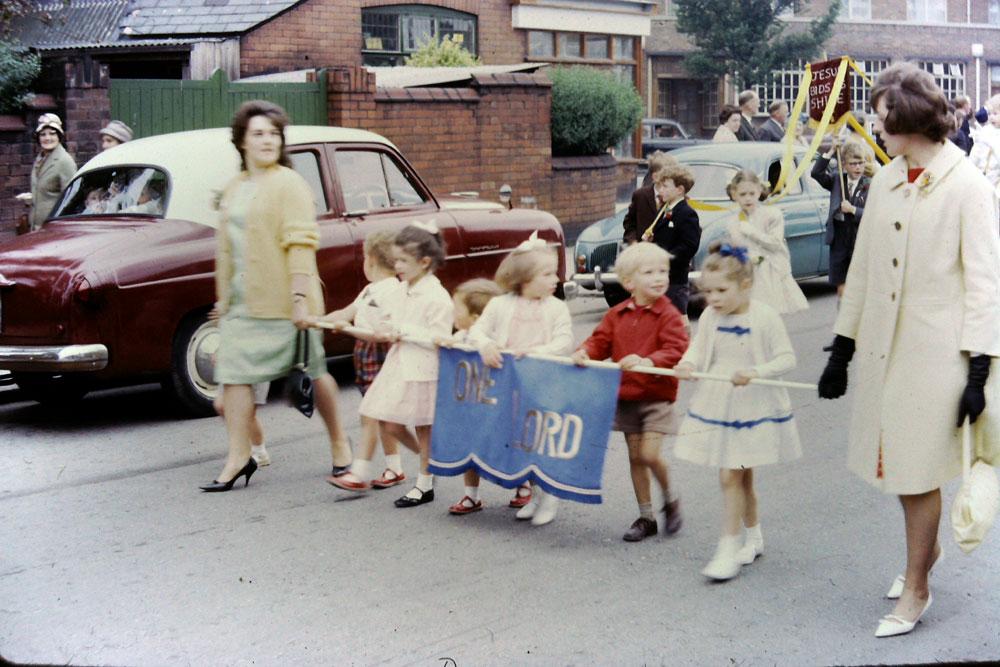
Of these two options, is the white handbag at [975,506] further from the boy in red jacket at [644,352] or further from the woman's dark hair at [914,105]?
the boy in red jacket at [644,352]

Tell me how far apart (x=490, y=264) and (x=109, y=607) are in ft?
18.7

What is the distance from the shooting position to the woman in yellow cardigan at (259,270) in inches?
264

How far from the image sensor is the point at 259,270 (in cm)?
674

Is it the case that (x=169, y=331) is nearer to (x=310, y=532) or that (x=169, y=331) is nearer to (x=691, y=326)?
(x=310, y=532)

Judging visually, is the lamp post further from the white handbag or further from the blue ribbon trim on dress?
the white handbag

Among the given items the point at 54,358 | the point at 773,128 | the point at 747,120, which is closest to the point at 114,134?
the point at 54,358

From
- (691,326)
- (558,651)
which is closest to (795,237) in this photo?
(691,326)

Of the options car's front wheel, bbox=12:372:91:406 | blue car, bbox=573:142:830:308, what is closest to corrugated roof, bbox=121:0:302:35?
blue car, bbox=573:142:830:308

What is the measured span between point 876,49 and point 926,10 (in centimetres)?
326

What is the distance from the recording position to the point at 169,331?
8594mm

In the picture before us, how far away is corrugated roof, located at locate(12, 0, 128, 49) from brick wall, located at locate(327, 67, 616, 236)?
5558 millimetres

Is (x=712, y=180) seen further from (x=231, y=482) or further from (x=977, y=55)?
(x=977, y=55)

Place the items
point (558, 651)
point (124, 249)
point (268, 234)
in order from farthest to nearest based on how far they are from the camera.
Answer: point (124, 249), point (268, 234), point (558, 651)

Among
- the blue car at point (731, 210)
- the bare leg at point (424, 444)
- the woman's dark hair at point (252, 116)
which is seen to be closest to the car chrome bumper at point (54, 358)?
the woman's dark hair at point (252, 116)
